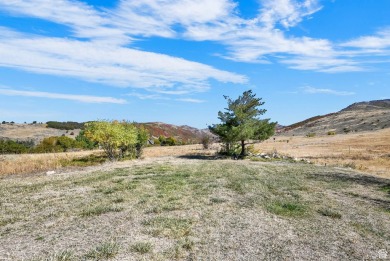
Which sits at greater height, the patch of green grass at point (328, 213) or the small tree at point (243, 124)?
the small tree at point (243, 124)

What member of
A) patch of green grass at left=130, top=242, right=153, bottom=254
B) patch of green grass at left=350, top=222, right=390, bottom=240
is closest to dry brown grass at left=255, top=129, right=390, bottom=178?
patch of green grass at left=350, top=222, right=390, bottom=240

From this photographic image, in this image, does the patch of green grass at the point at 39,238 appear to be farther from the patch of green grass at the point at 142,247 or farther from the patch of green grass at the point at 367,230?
the patch of green grass at the point at 367,230

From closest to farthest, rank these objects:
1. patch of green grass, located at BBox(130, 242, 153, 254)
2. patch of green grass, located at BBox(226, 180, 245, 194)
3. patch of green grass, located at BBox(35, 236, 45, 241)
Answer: patch of green grass, located at BBox(130, 242, 153, 254)
patch of green grass, located at BBox(35, 236, 45, 241)
patch of green grass, located at BBox(226, 180, 245, 194)

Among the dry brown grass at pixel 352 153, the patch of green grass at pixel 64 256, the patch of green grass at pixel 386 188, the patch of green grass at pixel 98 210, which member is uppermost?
the dry brown grass at pixel 352 153

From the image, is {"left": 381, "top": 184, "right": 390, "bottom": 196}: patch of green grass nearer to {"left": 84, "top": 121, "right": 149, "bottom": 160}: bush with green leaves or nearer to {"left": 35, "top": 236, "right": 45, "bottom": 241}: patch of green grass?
{"left": 35, "top": 236, "right": 45, "bottom": 241}: patch of green grass

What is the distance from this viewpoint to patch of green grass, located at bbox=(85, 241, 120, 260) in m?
9.72

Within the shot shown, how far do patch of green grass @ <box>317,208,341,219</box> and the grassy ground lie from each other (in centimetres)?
6

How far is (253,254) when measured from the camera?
1030 cm

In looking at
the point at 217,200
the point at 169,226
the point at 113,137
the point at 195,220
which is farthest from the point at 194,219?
the point at 113,137

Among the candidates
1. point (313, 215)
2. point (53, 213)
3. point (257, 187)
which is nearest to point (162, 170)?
point (257, 187)

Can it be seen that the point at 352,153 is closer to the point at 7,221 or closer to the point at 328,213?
the point at 328,213

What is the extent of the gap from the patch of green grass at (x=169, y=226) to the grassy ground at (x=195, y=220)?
4cm

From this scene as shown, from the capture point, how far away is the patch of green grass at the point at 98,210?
48.5 ft

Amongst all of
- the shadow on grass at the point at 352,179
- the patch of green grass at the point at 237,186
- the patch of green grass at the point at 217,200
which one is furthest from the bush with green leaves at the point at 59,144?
the patch of green grass at the point at 217,200
